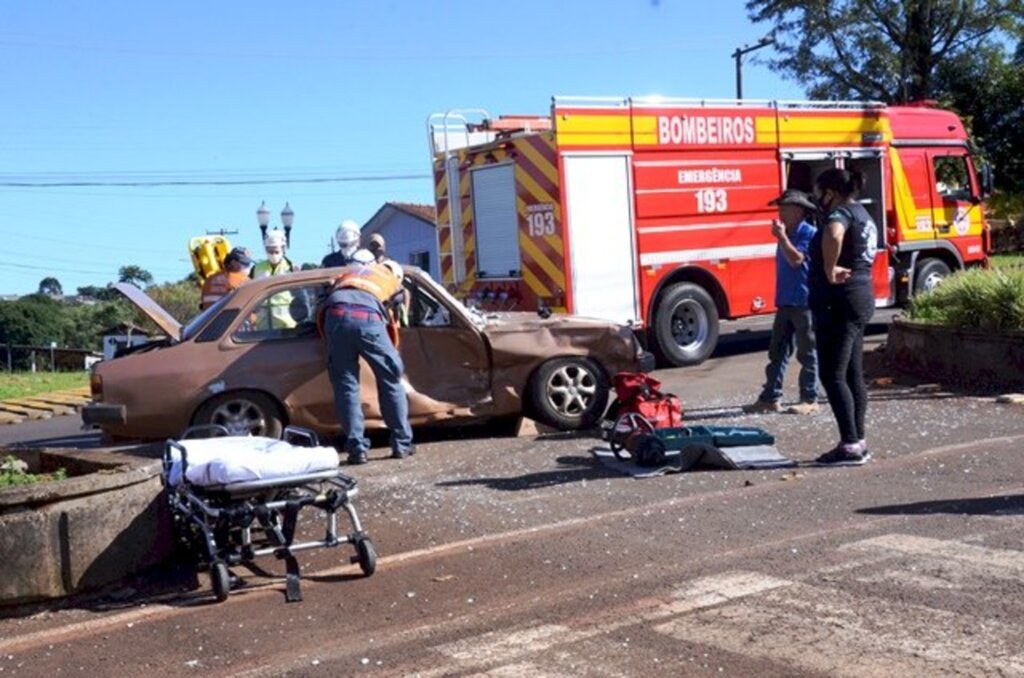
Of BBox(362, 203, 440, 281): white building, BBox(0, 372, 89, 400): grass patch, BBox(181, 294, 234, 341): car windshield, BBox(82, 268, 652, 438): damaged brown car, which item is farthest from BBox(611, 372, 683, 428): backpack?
BBox(362, 203, 440, 281): white building

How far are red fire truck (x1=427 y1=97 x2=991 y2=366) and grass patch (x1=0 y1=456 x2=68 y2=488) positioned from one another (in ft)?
25.2

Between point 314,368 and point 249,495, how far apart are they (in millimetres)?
3651

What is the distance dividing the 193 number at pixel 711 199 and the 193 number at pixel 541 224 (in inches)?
74.4

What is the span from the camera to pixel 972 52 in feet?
107

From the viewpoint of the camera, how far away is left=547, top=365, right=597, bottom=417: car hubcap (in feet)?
32.4

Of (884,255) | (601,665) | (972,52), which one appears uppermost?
(972,52)

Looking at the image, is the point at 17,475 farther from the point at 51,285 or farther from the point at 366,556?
the point at 51,285

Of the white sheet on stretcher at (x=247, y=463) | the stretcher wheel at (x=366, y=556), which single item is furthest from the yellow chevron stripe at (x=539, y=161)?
the stretcher wheel at (x=366, y=556)

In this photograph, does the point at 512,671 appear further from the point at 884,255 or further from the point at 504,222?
the point at 884,255

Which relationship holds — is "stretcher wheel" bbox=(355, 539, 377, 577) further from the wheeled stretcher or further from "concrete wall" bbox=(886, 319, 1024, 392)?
"concrete wall" bbox=(886, 319, 1024, 392)

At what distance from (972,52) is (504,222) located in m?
22.2

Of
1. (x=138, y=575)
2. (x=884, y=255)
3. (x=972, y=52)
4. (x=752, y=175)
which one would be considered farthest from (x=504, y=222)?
(x=972, y=52)

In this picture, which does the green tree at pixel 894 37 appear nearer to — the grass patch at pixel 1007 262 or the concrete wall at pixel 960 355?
the grass patch at pixel 1007 262

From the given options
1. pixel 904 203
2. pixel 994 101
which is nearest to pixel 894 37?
pixel 994 101
